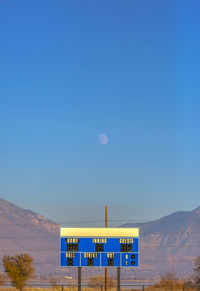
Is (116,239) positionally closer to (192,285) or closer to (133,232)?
(133,232)

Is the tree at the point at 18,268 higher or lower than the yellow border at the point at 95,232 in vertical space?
lower

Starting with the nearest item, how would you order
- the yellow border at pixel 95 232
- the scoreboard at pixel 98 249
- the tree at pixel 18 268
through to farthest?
1. the scoreboard at pixel 98 249
2. the yellow border at pixel 95 232
3. the tree at pixel 18 268

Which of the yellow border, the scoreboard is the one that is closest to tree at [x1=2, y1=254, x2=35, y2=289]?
the scoreboard

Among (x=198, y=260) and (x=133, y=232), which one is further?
(x=198, y=260)

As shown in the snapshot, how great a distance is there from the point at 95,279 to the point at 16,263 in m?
22.4

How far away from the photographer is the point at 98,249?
55.8 meters

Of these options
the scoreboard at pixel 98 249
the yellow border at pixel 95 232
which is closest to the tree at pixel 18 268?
the scoreboard at pixel 98 249

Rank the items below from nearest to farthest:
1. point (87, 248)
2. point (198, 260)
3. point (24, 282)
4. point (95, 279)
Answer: point (87, 248) → point (24, 282) → point (198, 260) → point (95, 279)

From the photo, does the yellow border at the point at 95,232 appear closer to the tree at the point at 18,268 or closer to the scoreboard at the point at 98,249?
the scoreboard at the point at 98,249

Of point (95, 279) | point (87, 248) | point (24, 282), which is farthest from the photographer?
point (95, 279)

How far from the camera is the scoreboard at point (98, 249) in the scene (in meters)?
55.8

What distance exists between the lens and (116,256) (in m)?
55.8

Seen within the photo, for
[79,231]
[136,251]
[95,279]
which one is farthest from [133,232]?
[95,279]

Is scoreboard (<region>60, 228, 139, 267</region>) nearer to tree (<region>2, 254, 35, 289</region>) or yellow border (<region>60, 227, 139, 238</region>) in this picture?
yellow border (<region>60, 227, 139, 238</region>)
